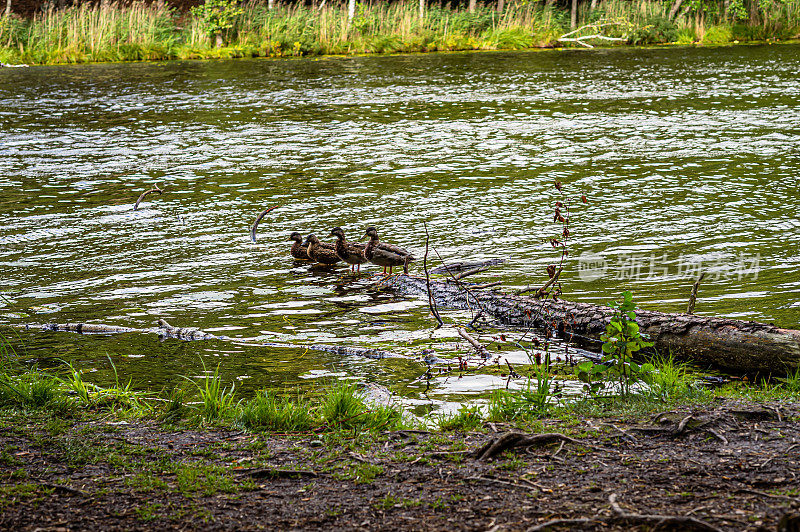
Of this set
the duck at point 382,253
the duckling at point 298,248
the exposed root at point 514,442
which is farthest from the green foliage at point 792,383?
the duckling at point 298,248

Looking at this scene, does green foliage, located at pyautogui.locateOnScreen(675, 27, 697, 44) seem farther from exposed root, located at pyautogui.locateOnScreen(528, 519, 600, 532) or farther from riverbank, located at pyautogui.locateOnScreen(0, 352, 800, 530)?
exposed root, located at pyautogui.locateOnScreen(528, 519, 600, 532)

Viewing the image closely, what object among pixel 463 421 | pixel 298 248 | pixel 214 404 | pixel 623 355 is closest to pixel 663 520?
pixel 463 421

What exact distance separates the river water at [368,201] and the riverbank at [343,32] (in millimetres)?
9159

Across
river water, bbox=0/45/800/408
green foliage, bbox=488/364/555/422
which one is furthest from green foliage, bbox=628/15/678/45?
green foliage, bbox=488/364/555/422

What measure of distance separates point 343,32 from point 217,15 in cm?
579

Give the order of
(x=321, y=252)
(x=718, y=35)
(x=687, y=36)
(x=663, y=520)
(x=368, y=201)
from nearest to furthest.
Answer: (x=663, y=520)
(x=321, y=252)
(x=368, y=201)
(x=718, y=35)
(x=687, y=36)

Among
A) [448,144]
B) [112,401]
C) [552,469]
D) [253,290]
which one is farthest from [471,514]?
[448,144]

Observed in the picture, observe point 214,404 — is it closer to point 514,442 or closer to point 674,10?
point 514,442

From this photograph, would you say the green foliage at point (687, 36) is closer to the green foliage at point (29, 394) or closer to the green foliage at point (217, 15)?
the green foliage at point (217, 15)

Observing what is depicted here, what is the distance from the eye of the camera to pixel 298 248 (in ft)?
33.2

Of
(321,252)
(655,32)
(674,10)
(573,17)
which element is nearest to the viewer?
(321,252)

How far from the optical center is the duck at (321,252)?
32.3 feet

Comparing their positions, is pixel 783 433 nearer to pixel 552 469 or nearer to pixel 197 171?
pixel 552 469

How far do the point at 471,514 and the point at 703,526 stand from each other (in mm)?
1023
